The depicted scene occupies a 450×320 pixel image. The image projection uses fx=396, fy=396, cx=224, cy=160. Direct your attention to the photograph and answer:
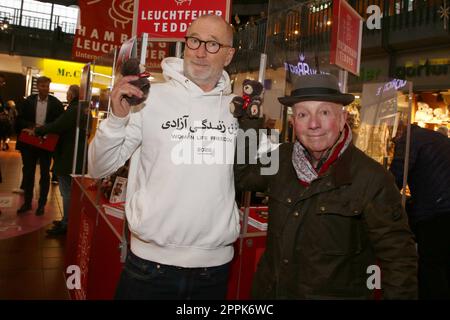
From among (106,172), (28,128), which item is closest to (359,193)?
(106,172)

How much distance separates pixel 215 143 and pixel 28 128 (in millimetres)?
4615

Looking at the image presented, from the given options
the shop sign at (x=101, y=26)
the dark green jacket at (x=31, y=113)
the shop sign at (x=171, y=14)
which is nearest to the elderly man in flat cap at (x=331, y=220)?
the shop sign at (x=171, y=14)

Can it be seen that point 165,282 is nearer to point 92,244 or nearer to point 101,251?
point 101,251

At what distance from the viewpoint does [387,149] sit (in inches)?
126

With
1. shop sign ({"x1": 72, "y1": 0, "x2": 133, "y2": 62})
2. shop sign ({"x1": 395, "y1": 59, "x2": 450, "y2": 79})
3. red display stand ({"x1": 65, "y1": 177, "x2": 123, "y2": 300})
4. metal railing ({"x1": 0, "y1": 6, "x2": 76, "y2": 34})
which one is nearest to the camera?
red display stand ({"x1": 65, "y1": 177, "x2": 123, "y2": 300})

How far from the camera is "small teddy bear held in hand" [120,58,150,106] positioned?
A: 1.51m

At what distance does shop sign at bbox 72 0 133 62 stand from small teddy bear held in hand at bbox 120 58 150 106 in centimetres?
390

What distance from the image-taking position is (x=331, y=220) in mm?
1479

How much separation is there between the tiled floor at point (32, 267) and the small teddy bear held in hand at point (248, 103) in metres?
2.65

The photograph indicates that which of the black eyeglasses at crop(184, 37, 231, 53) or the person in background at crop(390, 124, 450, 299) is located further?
the person in background at crop(390, 124, 450, 299)

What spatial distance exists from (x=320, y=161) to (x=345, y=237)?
1.04ft

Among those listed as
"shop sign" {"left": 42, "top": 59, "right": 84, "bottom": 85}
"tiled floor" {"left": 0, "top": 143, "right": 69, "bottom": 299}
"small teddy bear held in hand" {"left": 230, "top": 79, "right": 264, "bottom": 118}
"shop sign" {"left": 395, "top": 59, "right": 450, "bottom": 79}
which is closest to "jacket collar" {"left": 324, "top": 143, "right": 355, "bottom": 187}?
"small teddy bear held in hand" {"left": 230, "top": 79, "right": 264, "bottom": 118}

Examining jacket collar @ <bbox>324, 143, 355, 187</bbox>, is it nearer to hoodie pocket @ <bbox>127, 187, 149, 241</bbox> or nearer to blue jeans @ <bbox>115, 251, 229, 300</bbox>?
blue jeans @ <bbox>115, 251, 229, 300</bbox>

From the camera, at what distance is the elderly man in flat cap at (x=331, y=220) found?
1.43 m
